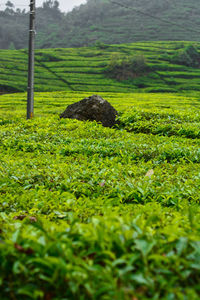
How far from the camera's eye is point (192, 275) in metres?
1.64

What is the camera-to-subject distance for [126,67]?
54.3 metres

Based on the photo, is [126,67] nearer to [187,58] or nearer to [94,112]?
[187,58]

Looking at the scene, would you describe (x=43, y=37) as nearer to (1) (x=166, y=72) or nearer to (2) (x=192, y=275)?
(1) (x=166, y=72)

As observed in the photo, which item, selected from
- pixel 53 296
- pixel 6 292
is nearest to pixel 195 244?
pixel 53 296

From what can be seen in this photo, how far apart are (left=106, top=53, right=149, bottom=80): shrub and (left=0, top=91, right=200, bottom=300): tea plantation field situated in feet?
150

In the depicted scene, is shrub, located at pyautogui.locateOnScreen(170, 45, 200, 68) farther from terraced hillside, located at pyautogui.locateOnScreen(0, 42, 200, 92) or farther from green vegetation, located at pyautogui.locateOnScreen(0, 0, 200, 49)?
green vegetation, located at pyautogui.locateOnScreen(0, 0, 200, 49)

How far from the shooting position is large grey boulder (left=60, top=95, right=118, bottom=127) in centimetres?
1284

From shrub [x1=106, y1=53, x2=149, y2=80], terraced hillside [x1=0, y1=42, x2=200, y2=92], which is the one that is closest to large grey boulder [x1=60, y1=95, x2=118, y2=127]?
terraced hillside [x1=0, y1=42, x2=200, y2=92]

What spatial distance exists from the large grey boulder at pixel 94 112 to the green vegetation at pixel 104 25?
7929 cm

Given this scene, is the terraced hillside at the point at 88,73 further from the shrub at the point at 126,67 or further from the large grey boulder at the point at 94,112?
the large grey boulder at the point at 94,112

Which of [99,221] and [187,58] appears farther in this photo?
[187,58]

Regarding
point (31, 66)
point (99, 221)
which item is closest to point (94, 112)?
point (31, 66)

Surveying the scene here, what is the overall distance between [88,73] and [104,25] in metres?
68.0

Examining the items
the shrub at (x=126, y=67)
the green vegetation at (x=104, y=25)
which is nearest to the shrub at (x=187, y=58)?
the shrub at (x=126, y=67)
